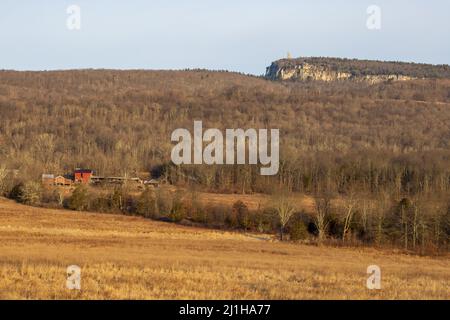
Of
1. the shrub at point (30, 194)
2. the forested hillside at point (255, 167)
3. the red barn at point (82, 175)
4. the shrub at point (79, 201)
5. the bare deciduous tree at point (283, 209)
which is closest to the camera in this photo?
the forested hillside at point (255, 167)

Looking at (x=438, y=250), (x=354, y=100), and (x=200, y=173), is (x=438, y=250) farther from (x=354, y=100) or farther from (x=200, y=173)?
(x=354, y=100)

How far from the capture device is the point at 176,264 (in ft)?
74.1

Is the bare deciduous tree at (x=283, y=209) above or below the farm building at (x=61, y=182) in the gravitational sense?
above

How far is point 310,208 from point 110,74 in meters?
151

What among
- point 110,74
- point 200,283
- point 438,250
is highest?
point 110,74

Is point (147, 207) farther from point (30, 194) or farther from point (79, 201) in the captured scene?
point (30, 194)

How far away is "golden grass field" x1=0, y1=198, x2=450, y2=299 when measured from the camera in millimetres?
14891

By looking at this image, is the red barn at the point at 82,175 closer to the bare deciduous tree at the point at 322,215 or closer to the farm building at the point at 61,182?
the farm building at the point at 61,182

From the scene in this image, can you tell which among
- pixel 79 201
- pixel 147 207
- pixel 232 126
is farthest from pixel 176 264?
pixel 232 126

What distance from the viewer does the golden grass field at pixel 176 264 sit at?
48.9 feet

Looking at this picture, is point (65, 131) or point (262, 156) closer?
point (262, 156)

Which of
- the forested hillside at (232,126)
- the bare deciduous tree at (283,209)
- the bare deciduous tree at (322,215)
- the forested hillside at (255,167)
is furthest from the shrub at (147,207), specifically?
the forested hillside at (232,126)

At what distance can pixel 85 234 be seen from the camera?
128 ft
